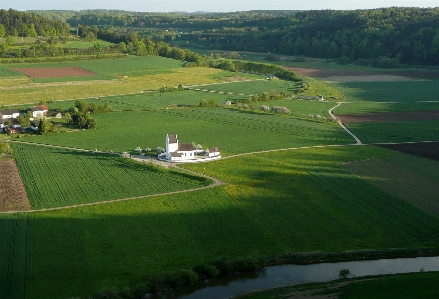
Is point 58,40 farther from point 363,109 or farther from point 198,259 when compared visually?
point 198,259

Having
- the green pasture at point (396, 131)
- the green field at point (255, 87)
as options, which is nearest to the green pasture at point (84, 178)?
the green pasture at point (396, 131)

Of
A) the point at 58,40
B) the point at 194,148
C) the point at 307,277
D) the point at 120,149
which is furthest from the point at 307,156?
the point at 58,40

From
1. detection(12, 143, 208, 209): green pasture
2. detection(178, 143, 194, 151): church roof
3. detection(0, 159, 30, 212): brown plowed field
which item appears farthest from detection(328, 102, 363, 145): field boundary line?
detection(0, 159, 30, 212): brown plowed field

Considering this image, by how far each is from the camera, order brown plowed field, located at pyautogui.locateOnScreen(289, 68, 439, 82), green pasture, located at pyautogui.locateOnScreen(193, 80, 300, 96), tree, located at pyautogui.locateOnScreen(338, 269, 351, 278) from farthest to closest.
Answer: brown plowed field, located at pyautogui.locateOnScreen(289, 68, 439, 82)
green pasture, located at pyautogui.locateOnScreen(193, 80, 300, 96)
tree, located at pyautogui.locateOnScreen(338, 269, 351, 278)

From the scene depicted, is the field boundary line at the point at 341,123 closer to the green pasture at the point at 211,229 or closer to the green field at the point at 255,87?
the green field at the point at 255,87

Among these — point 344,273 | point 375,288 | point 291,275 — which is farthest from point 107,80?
point 375,288

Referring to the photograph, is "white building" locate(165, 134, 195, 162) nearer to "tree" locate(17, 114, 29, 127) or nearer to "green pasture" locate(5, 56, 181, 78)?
"tree" locate(17, 114, 29, 127)
